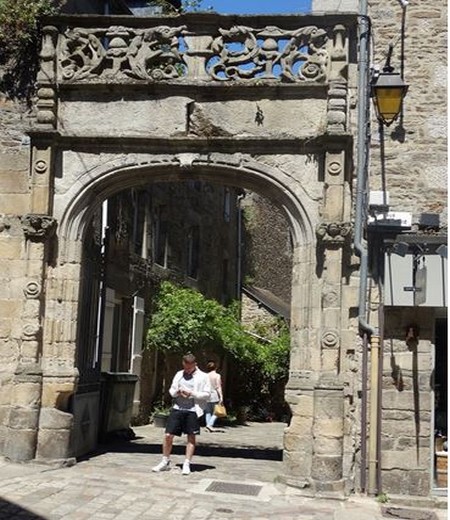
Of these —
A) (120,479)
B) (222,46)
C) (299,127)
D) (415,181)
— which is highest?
(222,46)

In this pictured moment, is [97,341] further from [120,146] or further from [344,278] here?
[344,278]

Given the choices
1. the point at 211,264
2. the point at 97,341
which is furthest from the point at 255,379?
the point at 97,341

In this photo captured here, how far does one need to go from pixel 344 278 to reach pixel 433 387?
1.44 m

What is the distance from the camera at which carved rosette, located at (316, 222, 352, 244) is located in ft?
26.1

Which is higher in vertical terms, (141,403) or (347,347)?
(347,347)

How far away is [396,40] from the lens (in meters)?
8.35

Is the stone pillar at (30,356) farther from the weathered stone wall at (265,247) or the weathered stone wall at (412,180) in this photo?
the weathered stone wall at (265,247)

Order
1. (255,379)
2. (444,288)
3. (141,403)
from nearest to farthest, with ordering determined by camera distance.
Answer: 1. (444,288)
2. (141,403)
3. (255,379)

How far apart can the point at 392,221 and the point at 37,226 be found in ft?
12.6

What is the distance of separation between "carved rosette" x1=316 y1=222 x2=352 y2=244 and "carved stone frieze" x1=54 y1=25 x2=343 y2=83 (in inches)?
65.4

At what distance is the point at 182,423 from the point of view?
8562 mm

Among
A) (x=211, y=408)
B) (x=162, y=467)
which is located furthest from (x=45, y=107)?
(x=211, y=408)

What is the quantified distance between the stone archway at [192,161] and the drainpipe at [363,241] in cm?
18

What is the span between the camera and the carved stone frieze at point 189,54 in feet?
27.7
